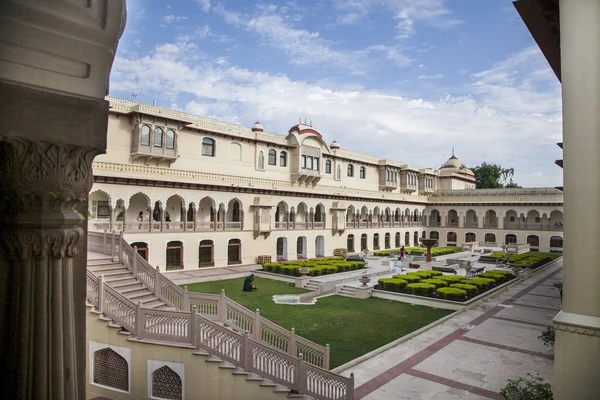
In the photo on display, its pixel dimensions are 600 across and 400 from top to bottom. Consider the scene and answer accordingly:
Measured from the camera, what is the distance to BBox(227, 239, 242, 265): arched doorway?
30.6m

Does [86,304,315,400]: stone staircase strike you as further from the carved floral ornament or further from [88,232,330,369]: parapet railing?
the carved floral ornament

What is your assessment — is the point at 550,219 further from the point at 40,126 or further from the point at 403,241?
the point at 40,126

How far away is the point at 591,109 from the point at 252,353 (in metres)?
7.48

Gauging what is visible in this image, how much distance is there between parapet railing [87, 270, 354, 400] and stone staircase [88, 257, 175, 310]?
1.57m

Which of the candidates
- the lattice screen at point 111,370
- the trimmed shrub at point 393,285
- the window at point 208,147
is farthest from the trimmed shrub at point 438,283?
the window at point 208,147

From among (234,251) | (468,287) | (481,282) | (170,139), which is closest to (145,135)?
(170,139)

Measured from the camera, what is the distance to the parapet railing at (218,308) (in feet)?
30.8

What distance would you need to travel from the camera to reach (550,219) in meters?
49.3

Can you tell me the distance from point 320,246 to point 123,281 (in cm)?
2883

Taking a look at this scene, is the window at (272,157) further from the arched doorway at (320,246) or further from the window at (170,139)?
the window at (170,139)

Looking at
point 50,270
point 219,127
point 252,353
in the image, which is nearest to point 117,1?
point 50,270

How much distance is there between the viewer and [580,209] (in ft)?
15.9

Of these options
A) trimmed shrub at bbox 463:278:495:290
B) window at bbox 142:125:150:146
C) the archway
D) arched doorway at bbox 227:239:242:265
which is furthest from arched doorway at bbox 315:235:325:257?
window at bbox 142:125:150:146

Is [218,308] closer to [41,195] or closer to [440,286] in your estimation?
[41,195]
